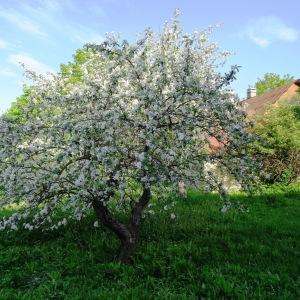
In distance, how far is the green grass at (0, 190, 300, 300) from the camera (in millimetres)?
9688

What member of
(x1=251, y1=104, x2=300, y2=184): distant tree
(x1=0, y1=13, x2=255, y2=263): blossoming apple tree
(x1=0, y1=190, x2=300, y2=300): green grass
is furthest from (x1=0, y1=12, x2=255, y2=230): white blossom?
(x1=251, y1=104, x2=300, y2=184): distant tree

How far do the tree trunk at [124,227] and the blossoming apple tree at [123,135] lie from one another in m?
0.03

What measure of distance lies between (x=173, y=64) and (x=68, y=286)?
568 cm

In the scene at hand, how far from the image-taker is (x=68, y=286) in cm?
1005

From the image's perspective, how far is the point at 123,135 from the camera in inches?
416

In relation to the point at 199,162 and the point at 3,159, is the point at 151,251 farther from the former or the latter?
the point at 3,159

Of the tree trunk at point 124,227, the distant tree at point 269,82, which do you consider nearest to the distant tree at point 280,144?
the tree trunk at point 124,227

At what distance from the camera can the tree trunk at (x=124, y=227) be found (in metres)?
11.4

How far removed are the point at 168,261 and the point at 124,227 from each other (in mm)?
1437

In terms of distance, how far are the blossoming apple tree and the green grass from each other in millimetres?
1083

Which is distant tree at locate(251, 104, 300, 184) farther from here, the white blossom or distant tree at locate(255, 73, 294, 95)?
distant tree at locate(255, 73, 294, 95)

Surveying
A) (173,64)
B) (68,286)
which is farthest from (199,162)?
(68,286)

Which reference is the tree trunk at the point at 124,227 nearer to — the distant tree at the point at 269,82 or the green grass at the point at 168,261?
the green grass at the point at 168,261

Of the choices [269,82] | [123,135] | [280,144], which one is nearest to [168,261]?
[123,135]
